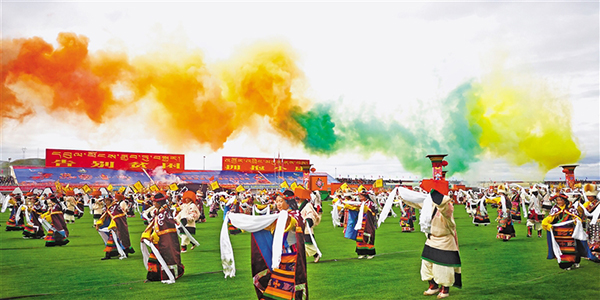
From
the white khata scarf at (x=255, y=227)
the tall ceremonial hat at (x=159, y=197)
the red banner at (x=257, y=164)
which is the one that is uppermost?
the red banner at (x=257, y=164)

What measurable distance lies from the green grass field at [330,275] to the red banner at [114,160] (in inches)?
1797

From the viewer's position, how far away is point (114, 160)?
5784 centimetres

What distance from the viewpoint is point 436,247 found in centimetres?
696

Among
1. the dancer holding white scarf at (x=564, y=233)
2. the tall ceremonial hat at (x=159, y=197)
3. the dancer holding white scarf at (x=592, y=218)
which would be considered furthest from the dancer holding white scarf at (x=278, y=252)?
the dancer holding white scarf at (x=592, y=218)

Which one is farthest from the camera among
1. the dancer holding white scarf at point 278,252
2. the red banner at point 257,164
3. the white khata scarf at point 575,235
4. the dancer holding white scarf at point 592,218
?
the red banner at point 257,164

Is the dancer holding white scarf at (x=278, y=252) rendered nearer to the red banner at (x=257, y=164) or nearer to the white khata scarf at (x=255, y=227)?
the white khata scarf at (x=255, y=227)

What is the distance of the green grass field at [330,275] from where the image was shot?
7.38 m

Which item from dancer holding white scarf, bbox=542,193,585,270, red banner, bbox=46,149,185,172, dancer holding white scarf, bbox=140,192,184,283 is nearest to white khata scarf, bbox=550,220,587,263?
dancer holding white scarf, bbox=542,193,585,270

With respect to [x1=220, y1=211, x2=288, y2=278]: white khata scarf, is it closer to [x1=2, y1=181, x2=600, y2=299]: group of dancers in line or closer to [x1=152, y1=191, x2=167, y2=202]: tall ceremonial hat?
[x1=2, y1=181, x2=600, y2=299]: group of dancers in line

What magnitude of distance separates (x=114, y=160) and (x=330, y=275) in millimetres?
55604

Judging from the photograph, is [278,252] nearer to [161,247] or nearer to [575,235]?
[161,247]

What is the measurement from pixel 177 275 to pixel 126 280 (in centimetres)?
110

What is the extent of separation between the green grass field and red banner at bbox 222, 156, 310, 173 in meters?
52.4

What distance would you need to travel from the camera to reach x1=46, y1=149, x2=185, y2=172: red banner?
178ft
